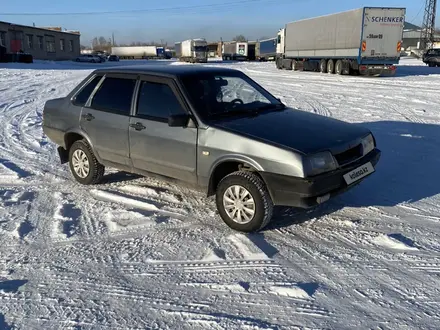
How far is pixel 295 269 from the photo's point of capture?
352 cm

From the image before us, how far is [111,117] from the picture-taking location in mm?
5199

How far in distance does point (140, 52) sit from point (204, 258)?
86717 millimetres

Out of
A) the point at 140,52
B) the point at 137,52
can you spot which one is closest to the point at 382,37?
the point at 140,52

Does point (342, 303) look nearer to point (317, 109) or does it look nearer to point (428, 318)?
point (428, 318)

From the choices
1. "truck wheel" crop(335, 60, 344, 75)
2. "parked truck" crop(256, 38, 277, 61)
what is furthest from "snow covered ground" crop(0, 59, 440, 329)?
"parked truck" crop(256, 38, 277, 61)

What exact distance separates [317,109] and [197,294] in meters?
9.48

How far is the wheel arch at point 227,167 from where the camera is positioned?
4066 millimetres

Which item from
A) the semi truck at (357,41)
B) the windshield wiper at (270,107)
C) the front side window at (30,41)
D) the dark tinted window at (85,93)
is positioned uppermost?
the front side window at (30,41)

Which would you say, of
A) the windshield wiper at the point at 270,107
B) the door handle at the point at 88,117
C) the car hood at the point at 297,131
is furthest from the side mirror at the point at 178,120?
the door handle at the point at 88,117

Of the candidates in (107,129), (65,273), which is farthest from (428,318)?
(107,129)

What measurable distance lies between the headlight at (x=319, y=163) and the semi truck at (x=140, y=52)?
8403 cm

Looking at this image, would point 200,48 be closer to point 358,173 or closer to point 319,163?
point 358,173

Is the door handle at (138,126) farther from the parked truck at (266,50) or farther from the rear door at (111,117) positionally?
the parked truck at (266,50)

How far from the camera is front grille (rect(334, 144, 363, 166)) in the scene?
416 centimetres
